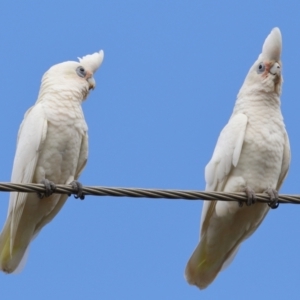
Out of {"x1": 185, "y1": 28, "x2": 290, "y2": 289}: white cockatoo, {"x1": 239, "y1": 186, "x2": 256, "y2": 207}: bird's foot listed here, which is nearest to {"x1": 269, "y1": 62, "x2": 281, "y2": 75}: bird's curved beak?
{"x1": 185, "y1": 28, "x2": 290, "y2": 289}: white cockatoo

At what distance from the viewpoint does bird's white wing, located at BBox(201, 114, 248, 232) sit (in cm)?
619

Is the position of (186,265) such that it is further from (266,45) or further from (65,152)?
(266,45)

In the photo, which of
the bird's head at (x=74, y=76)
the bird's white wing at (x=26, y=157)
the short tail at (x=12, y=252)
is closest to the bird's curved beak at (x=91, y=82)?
the bird's head at (x=74, y=76)

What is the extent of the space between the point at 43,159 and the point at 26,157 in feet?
0.43

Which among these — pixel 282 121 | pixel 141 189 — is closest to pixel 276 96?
pixel 282 121

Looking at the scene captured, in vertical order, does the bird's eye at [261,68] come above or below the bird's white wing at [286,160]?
above

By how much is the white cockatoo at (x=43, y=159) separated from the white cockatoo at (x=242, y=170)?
108cm

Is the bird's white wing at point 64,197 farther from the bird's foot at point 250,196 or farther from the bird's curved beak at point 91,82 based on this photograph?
the bird's foot at point 250,196

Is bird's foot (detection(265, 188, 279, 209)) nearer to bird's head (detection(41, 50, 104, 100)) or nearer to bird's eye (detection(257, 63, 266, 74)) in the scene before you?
bird's eye (detection(257, 63, 266, 74))

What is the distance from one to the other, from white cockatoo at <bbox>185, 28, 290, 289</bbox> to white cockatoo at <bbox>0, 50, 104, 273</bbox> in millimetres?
1081

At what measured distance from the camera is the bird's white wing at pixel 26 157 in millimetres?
6145

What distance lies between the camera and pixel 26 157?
20.2 feet

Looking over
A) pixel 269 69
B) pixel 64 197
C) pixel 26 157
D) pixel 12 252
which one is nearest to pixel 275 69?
pixel 269 69

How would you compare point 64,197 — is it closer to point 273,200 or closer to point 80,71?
point 80,71
